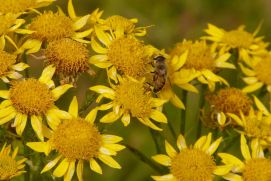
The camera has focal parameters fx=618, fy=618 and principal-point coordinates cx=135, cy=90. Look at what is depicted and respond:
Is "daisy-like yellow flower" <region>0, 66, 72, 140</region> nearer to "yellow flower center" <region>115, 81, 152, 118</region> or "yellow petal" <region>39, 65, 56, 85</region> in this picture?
"yellow petal" <region>39, 65, 56, 85</region>

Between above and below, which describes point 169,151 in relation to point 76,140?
above

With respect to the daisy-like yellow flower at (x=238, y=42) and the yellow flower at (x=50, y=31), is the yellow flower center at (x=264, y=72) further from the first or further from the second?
the yellow flower at (x=50, y=31)

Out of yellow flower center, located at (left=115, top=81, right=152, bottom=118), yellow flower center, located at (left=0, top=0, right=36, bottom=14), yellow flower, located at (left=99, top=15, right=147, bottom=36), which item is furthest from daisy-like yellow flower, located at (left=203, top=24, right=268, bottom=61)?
yellow flower center, located at (left=0, top=0, right=36, bottom=14)

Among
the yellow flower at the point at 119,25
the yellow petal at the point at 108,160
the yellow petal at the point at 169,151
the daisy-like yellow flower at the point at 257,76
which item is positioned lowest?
the yellow petal at the point at 108,160

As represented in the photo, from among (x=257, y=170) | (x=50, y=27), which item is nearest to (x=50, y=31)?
(x=50, y=27)

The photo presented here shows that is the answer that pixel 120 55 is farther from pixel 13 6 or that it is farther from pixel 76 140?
pixel 13 6

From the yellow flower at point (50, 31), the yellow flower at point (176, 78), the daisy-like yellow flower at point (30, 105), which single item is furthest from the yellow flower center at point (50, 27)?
the yellow flower at point (176, 78)
